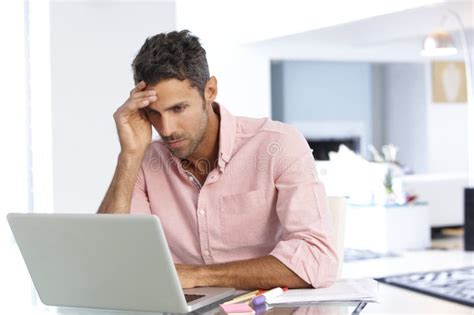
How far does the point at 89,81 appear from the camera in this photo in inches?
146

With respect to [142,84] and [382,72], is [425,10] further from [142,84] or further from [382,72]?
[142,84]

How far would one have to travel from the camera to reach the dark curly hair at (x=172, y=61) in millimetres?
2080

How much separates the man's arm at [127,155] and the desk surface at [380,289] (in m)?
0.32

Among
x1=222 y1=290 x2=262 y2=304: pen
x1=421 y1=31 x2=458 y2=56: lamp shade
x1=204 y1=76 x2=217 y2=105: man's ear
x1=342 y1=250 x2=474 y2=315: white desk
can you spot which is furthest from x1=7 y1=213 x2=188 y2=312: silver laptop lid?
x1=421 y1=31 x2=458 y2=56: lamp shade

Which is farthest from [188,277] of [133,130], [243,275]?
[133,130]

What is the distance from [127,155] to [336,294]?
0.80 meters

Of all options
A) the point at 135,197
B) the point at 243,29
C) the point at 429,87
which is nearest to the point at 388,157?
the point at 243,29

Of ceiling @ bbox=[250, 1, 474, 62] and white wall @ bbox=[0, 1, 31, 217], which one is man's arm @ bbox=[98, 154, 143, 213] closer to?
white wall @ bbox=[0, 1, 31, 217]

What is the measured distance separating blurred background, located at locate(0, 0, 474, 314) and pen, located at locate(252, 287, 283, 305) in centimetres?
205

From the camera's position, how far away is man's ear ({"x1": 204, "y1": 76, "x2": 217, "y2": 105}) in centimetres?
219

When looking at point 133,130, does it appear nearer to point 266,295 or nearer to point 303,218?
point 303,218

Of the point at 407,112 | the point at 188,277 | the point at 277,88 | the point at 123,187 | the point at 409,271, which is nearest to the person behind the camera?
the point at 188,277

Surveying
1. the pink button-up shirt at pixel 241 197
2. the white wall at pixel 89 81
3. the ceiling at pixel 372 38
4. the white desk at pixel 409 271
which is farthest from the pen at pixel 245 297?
the ceiling at pixel 372 38

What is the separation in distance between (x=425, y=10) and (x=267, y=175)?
6643mm
